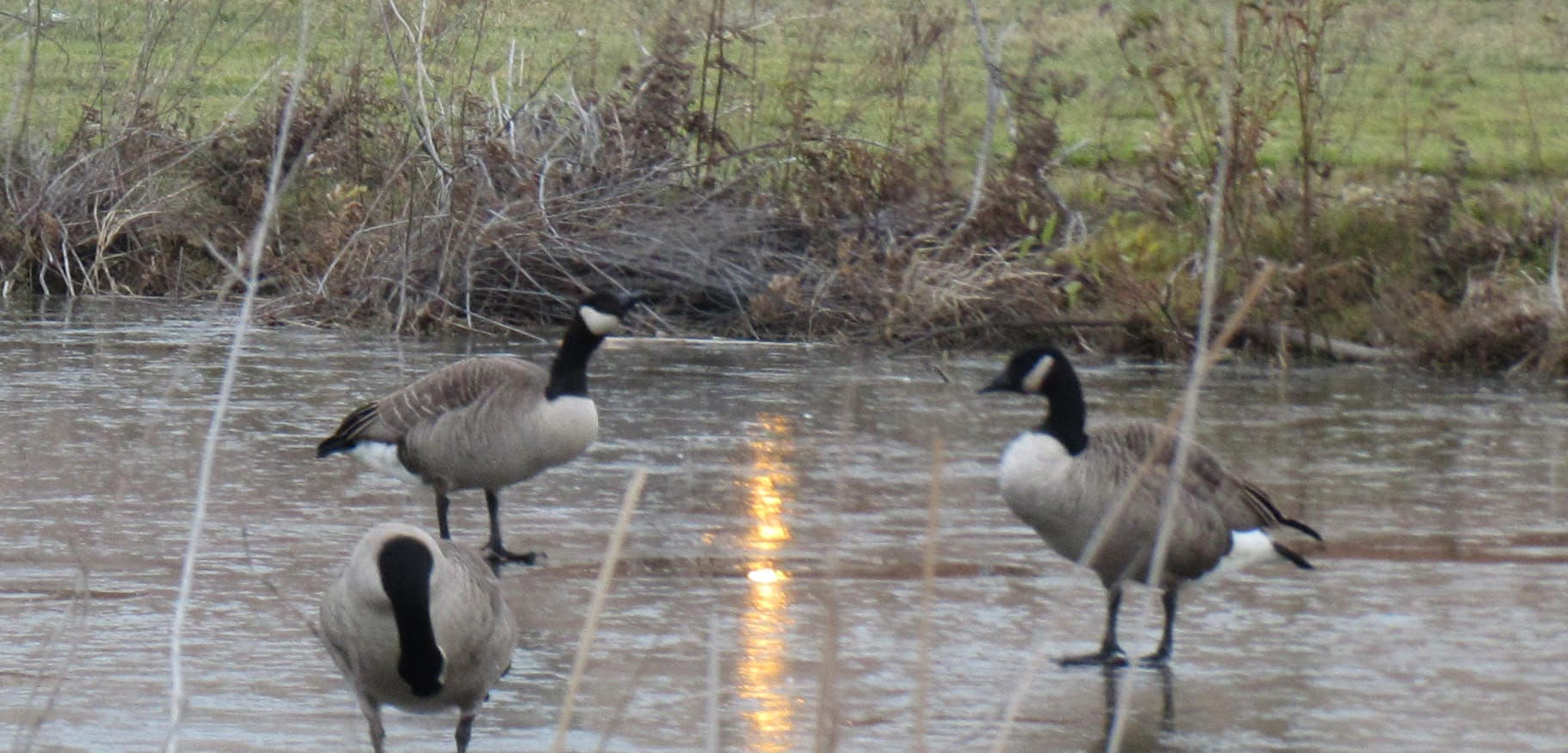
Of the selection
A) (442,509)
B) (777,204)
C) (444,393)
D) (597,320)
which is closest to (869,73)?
(777,204)

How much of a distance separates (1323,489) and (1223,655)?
2.36m

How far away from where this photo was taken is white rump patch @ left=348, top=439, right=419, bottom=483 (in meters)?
7.39

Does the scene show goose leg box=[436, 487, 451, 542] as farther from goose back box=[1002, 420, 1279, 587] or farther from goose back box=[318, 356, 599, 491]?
goose back box=[1002, 420, 1279, 587]

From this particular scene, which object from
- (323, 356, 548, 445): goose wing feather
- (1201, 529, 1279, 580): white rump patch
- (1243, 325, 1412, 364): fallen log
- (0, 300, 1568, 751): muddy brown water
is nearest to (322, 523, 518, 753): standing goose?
(0, 300, 1568, 751): muddy brown water

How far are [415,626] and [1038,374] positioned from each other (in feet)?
8.76

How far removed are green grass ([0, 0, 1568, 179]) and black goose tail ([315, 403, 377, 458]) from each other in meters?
2.25

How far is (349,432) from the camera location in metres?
7.51

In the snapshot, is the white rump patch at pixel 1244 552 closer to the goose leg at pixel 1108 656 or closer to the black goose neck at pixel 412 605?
the goose leg at pixel 1108 656

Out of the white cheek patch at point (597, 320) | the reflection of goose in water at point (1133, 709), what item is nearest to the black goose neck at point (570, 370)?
the white cheek patch at point (597, 320)

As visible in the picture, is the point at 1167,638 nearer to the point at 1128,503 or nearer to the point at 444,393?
the point at 1128,503

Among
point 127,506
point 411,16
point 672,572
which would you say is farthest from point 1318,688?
point 411,16

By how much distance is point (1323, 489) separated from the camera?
8.23 metres

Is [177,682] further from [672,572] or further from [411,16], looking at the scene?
[411,16]

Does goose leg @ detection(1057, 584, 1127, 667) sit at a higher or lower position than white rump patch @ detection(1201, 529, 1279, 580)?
lower
